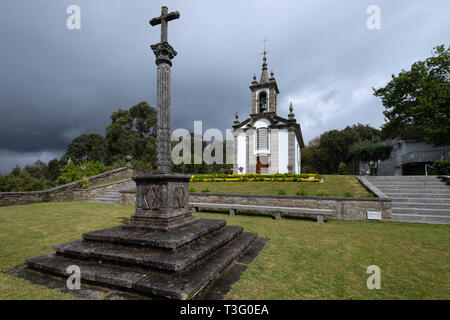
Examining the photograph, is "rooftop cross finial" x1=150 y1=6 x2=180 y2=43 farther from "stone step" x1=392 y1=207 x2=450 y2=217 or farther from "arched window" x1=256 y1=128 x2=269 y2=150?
"arched window" x1=256 y1=128 x2=269 y2=150

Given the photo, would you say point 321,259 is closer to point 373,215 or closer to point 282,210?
point 282,210

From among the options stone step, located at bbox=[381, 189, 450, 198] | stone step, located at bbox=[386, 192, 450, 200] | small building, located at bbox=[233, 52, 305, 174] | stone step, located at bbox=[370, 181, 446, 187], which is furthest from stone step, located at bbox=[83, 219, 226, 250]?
small building, located at bbox=[233, 52, 305, 174]

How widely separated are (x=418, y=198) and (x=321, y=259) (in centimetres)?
898

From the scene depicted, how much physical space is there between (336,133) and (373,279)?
3833 cm

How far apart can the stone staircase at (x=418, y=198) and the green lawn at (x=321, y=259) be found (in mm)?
1005

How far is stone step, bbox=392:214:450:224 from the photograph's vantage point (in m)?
7.62

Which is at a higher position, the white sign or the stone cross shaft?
the stone cross shaft

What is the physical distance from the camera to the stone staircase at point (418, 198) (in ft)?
26.1

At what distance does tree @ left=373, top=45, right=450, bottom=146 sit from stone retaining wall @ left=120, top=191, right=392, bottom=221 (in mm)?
14471

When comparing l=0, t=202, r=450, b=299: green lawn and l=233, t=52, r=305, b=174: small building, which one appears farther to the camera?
l=233, t=52, r=305, b=174: small building

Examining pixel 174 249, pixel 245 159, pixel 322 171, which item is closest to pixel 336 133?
pixel 322 171

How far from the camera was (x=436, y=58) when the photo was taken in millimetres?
18062

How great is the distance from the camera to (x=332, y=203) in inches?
344
